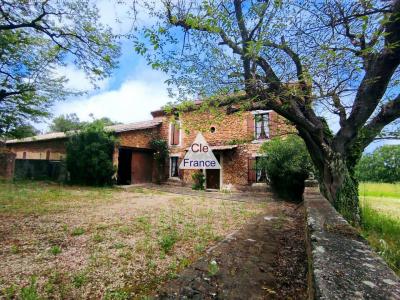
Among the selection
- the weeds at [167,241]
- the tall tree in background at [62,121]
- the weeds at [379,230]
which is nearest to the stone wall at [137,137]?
the weeds at [167,241]

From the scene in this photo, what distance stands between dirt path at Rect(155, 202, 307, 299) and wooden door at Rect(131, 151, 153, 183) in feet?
42.1

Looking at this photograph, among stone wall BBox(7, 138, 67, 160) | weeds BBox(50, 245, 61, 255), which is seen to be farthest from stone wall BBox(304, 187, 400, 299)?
stone wall BBox(7, 138, 67, 160)

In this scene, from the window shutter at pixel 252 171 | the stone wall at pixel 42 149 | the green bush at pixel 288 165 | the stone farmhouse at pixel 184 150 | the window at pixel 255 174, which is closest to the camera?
the green bush at pixel 288 165

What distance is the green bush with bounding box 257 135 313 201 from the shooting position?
9666 millimetres

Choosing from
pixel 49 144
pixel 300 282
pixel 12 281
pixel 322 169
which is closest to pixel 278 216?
pixel 322 169

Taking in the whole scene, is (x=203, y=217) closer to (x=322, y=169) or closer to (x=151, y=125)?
(x=322, y=169)

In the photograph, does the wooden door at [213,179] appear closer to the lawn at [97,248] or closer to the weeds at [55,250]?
the lawn at [97,248]

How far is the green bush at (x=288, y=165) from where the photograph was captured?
9666mm

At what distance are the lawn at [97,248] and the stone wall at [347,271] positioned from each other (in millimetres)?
1783

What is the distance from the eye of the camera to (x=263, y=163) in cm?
1099

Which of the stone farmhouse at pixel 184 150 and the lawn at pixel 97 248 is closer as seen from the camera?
the lawn at pixel 97 248

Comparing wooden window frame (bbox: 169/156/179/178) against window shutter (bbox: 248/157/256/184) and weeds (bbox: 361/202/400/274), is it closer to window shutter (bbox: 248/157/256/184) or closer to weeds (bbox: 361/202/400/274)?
window shutter (bbox: 248/157/256/184)

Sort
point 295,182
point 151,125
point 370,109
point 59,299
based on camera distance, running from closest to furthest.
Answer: point 59,299
point 370,109
point 295,182
point 151,125

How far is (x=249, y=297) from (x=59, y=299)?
191 centimetres
